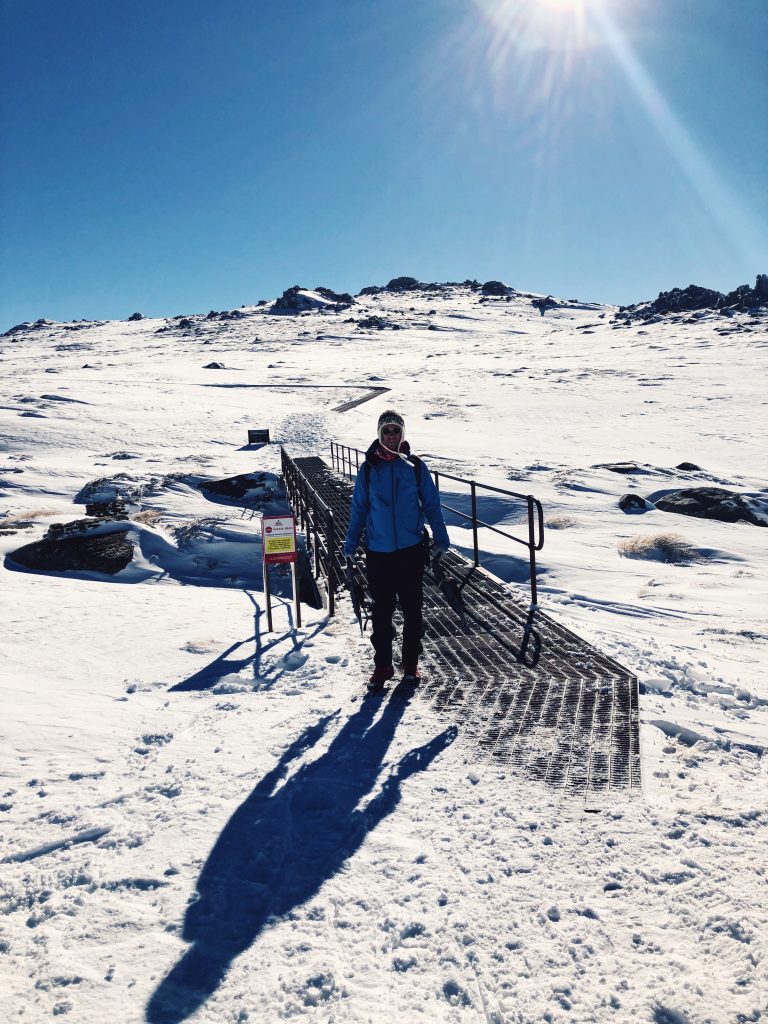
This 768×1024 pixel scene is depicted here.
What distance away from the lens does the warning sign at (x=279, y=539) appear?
20.4 ft

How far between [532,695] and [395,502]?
1687 millimetres

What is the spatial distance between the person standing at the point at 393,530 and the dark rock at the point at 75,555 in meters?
5.87

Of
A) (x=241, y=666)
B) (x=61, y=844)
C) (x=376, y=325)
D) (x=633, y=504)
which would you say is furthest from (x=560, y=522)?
(x=376, y=325)

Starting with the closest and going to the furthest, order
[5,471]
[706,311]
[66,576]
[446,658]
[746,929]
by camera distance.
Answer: [746,929], [446,658], [66,576], [5,471], [706,311]

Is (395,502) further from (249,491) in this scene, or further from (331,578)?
(249,491)

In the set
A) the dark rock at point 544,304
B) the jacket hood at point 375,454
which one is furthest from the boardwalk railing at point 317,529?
the dark rock at point 544,304

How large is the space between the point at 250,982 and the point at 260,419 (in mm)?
28534

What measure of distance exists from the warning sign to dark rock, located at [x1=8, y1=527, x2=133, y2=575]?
403cm

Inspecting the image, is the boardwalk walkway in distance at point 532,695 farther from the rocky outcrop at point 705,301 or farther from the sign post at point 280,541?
the rocky outcrop at point 705,301

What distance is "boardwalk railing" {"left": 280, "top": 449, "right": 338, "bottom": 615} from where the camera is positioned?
22.1 feet

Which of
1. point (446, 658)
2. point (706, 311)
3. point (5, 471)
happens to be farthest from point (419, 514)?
point (706, 311)

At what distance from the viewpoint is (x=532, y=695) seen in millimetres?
4434

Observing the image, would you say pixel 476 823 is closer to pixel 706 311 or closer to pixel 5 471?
pixel 5 471

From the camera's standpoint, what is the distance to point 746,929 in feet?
7.56
